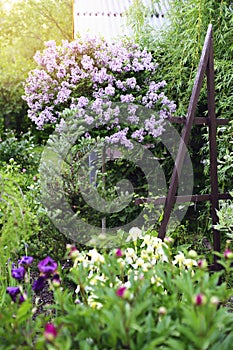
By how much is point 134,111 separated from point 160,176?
651mm

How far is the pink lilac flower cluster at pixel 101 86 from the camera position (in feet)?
11.9

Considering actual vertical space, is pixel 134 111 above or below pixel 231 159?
above

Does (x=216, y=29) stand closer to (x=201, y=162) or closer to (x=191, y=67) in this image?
(x=191, y=67)

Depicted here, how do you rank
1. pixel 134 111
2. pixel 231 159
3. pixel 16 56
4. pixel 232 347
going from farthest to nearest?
1. pixel 16 56
2. pixel 134 111
3. pixel 231 159
4. pixel 232 347

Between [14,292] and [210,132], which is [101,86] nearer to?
[210,132]

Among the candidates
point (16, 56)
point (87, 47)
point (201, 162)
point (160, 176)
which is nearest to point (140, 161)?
point (160, 176)

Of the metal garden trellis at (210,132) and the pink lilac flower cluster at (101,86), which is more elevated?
the pink lilac flower cluster at (101,86)

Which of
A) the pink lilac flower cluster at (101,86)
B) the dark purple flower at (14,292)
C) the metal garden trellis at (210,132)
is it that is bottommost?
the dark purple flower at (14,292)

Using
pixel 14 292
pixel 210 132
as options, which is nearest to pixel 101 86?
pixel 210 132

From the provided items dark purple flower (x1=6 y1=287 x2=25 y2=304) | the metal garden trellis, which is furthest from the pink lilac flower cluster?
dark purple flower (x1=6 y1=287 x2=25 y2=304)

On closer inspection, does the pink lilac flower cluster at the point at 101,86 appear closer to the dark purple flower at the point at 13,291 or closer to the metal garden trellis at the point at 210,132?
the metal garden trellis at the point at 210,132

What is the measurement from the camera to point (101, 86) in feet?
12.4

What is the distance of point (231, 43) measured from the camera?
369cm

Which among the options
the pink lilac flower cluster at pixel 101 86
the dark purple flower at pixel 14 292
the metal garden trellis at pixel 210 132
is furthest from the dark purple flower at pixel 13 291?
the pink lilac flower cluster at pixel 101 86
